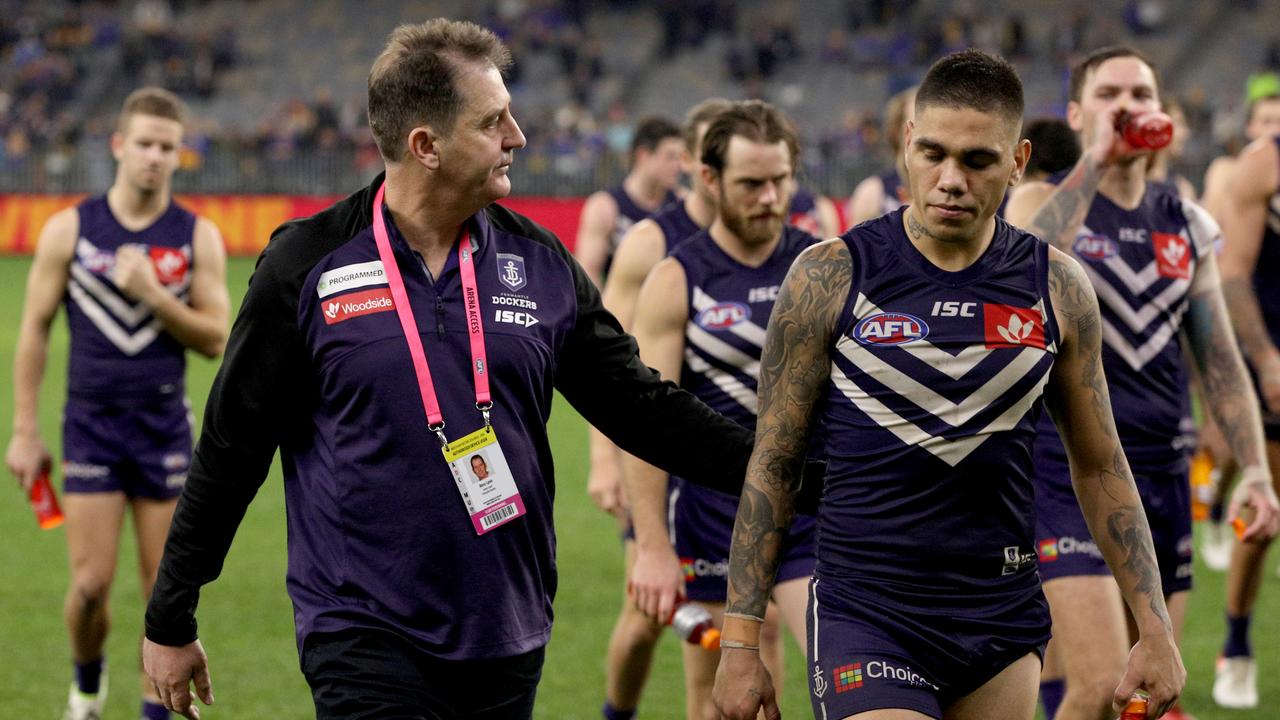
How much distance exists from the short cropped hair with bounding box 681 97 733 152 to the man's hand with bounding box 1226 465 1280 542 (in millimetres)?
2234

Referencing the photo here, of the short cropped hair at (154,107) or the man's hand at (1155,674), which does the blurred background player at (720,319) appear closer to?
the man's hand at (1155,674)

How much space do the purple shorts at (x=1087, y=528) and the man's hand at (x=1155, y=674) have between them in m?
1.23

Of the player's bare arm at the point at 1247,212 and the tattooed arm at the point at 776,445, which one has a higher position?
the player's bare arm at the point at 1247,212

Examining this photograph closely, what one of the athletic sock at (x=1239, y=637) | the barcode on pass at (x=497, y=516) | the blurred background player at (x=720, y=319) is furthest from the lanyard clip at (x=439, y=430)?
the athletic sock at (x=1239, y=637)

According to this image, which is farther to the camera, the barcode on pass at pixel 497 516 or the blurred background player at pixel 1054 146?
the blurred background player at pixel 1054 146

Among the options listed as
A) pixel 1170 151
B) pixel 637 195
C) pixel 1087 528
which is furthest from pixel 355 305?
pixel 1170 151

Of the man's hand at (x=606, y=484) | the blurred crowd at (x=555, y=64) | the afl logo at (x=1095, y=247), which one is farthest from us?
the blurred crowd at (x=555, y=64)

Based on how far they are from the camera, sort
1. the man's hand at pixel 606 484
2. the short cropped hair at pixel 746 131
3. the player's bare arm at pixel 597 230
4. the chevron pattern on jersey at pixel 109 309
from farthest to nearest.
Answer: the player's bare arm at pixel 597 230, the chevron pattern on jersey at pixel 109 309, the man's hand at pixel 606 484, the short cropped hair at pixel 746 131

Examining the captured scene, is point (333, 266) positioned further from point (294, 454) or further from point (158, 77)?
point (158, 77)

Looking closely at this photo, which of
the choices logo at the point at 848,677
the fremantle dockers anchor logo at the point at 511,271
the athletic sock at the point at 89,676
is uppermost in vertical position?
the fremantle dockers anchor logo at the point at 511,271

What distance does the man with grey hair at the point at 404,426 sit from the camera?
3.85 m

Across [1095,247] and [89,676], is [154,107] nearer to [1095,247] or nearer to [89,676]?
[89,676]

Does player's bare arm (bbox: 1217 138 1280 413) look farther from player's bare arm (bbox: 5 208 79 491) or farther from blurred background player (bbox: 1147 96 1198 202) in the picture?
player's bare arm (bbox: 5 208 79 491)

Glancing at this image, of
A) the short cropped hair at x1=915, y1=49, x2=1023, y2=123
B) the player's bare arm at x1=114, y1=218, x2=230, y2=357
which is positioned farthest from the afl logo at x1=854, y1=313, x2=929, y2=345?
the player's bare arm at x1=114, y1=218, x2=230, y2=357
